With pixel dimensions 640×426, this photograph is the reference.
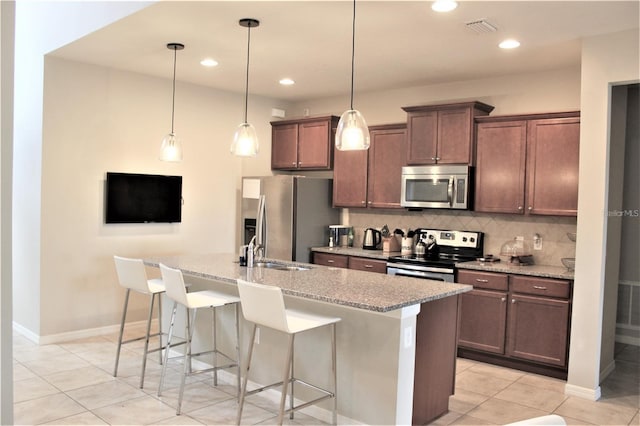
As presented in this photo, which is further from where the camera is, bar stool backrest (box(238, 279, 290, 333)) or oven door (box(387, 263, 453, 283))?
oven door (box(387, 263, 453, 283))

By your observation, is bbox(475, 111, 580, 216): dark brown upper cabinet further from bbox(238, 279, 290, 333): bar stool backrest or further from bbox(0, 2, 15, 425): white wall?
bbox(0, 2, 15, 425): white wall

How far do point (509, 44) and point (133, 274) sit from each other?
3.43 m

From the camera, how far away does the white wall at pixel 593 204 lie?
12.6 feet

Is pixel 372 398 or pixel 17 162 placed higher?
pixel 17 162

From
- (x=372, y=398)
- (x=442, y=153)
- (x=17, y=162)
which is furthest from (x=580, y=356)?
(x=17, y=162)

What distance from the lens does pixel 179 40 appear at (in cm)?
427

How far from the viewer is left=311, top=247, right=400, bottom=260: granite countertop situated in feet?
17.8

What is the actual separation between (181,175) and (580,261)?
4145 millimetres

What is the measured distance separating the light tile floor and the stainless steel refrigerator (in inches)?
76.2

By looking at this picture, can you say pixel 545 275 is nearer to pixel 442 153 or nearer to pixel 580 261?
pixel 580 261

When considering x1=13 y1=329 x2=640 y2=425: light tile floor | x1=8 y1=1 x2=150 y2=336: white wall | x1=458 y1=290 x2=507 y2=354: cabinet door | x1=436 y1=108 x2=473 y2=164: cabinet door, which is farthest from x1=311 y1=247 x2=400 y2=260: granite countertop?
x1=8 y1=1 x2=150 y2=336: white wall

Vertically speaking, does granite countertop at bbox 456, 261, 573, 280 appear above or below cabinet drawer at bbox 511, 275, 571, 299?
above

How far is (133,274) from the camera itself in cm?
395

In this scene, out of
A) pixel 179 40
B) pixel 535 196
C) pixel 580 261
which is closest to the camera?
pixel 580 261
